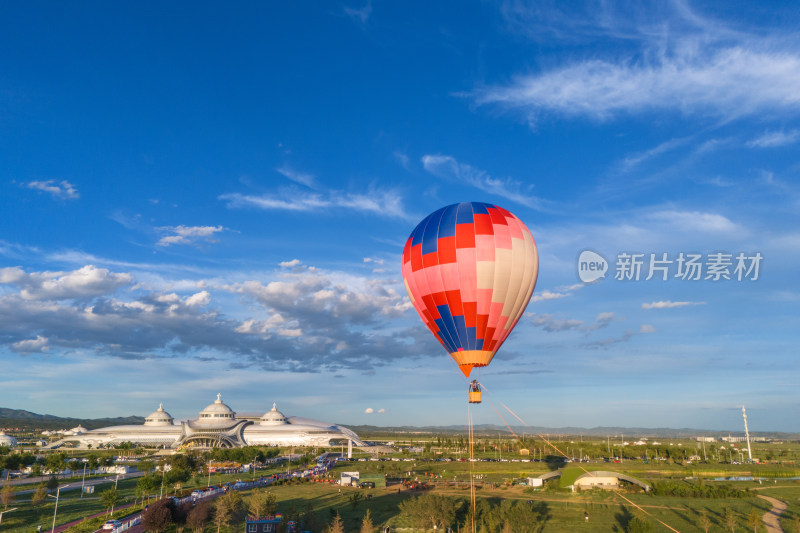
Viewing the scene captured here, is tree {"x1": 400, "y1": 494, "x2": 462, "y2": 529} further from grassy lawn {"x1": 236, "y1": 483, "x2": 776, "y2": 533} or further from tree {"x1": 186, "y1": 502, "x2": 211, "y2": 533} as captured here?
tree {"x1": 186, "y1": 502, "x2": 211, "y2": 533}

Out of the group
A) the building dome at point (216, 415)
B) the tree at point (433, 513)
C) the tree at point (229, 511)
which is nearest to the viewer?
the tree at point (229, 511)

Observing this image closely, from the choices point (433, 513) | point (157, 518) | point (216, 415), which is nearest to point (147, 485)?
point (157, 518)

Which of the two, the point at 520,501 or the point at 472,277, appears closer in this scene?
the point at 472,277

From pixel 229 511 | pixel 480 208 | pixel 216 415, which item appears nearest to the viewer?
pixel 480 208


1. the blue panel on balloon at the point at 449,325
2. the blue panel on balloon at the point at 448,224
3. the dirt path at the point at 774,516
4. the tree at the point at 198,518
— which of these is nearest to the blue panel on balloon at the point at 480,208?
the blue panel on balloon at the point at 448,224

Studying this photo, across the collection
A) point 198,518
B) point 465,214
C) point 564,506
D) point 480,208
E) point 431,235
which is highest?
point 480,208

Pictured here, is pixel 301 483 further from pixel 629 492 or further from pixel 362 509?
pixel 629 492

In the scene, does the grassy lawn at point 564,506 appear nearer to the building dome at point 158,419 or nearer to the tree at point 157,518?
the tree at point 157,518

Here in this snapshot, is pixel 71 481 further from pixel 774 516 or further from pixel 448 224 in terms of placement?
pixel 774 516
